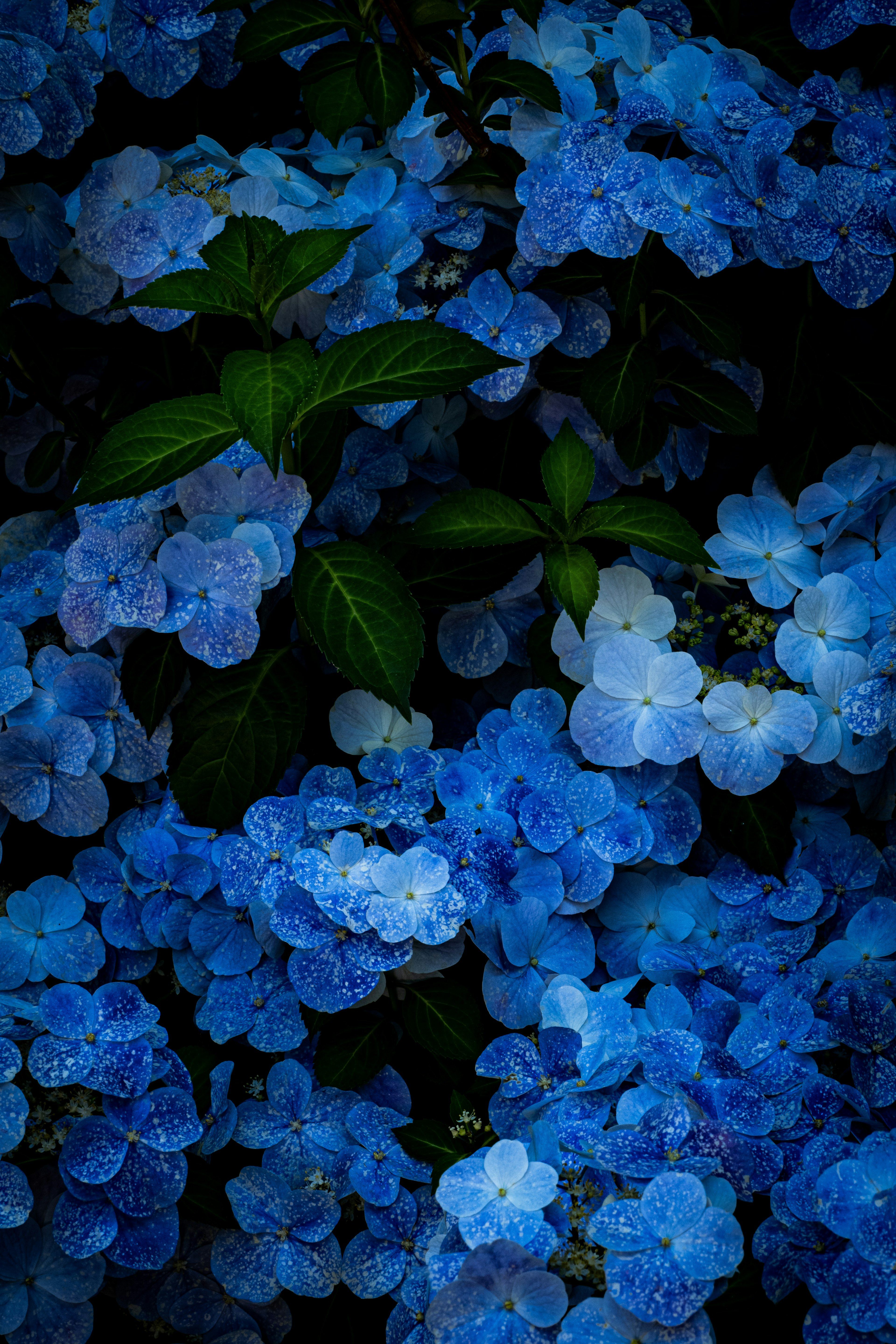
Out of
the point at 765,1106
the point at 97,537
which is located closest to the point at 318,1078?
the point at 765,1106

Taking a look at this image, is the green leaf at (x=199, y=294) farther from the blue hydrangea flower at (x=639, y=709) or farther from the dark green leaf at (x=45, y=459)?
the blue hydrangea flower at (x=639, y=709)

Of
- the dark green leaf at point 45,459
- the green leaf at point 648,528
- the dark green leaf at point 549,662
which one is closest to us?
the green leaf at point 648,528

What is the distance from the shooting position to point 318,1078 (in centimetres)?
95

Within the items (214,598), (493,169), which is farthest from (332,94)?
(214,598)

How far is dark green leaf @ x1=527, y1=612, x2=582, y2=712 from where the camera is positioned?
105cm

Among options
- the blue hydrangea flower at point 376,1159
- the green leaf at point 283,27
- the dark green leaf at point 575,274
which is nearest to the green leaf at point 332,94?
the green leaf at point 283,27

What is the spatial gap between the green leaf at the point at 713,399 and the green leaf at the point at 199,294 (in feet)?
1.37

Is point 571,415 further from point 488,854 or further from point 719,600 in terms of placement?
point 488,854

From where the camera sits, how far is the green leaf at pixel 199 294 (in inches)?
34.6

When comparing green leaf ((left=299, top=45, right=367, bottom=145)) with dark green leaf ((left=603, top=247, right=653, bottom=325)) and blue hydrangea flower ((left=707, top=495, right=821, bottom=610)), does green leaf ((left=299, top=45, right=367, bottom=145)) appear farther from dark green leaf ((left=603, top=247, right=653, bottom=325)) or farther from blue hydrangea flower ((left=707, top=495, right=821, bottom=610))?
A: blue hydrangea flower ((left=707, top=495, right=821, bottom=610))

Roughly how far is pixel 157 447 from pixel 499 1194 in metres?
0.62

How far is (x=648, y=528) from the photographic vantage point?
3.15ft

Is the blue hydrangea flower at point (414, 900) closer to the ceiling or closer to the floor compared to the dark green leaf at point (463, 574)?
closer to the floor

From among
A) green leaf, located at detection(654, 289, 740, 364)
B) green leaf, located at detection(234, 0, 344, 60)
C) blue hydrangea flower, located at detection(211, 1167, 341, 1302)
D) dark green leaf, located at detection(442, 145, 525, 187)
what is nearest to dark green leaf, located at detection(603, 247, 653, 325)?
green leaf, located at detection(654, 289, 740, 364)
